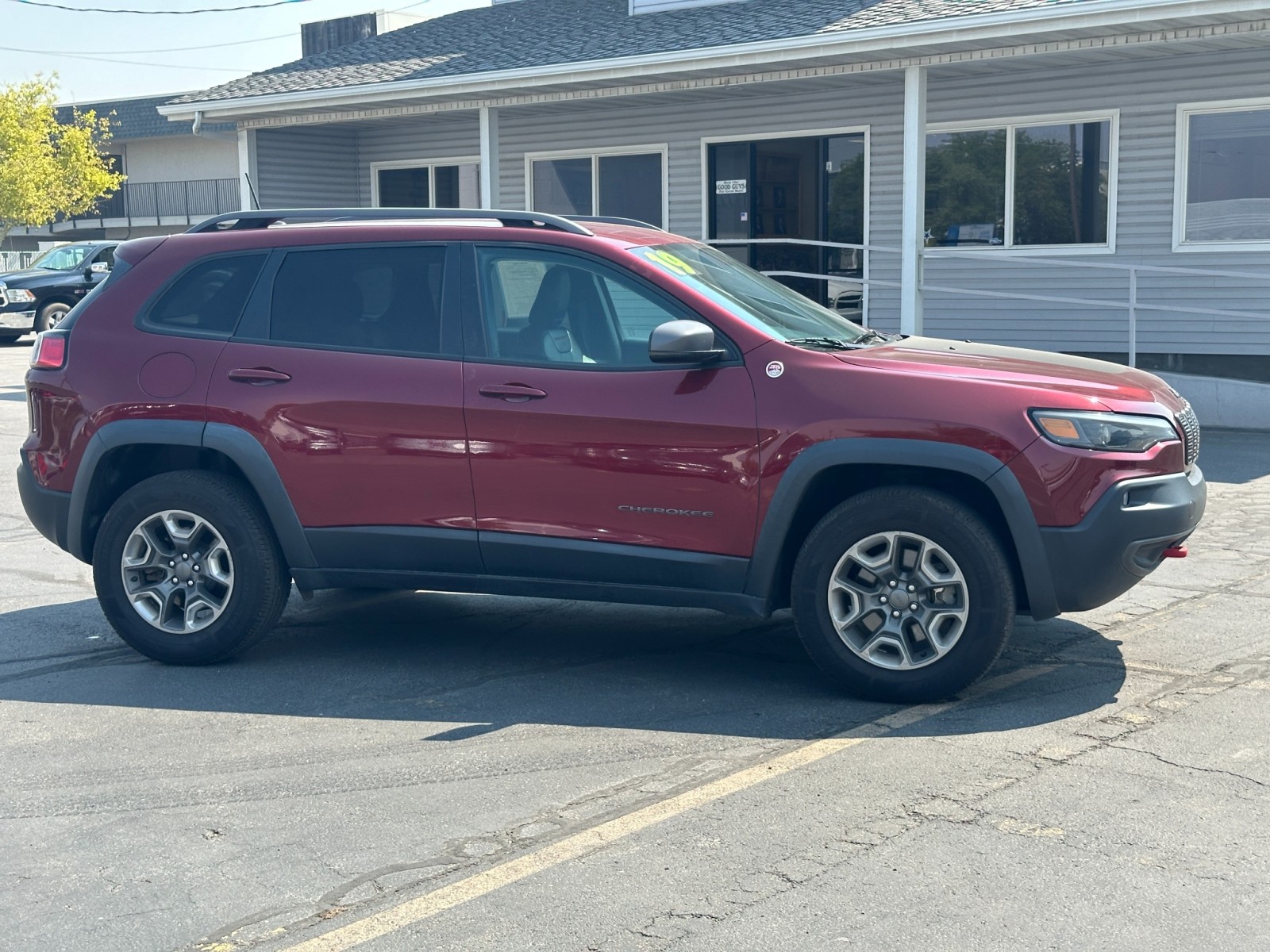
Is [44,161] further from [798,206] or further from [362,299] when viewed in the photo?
[362,299]

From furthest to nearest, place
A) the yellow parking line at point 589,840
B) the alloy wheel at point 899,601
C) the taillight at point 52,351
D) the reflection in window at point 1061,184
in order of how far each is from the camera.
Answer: the reflection in window at point 1061,184
the taillight at point 52,351
the alloy wheel at point 899,601
the yellow parking line at point 589,840

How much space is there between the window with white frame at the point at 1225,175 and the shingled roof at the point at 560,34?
275cm

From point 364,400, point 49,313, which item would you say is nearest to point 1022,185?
point 364,400

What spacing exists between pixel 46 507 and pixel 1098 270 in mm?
11591

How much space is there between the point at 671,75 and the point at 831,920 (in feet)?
40.2

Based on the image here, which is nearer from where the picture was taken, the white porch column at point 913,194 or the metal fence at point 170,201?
the white porch column at point 913,194

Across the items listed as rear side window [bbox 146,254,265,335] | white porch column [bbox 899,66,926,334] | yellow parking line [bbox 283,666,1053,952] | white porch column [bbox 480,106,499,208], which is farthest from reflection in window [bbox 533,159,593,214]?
yellow parking line [bbox 283,666,1053,952]

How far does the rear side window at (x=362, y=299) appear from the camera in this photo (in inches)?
234

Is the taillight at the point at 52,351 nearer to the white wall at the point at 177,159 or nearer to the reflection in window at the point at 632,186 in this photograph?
the reflection in window at the point at 632,186

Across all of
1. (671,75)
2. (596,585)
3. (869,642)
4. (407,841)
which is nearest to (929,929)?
(407,841)

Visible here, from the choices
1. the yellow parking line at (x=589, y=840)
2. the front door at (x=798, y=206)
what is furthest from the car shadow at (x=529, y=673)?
the front door at (x=798, y=206)

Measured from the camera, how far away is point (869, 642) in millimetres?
5375

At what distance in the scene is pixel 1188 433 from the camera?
564 centimetres

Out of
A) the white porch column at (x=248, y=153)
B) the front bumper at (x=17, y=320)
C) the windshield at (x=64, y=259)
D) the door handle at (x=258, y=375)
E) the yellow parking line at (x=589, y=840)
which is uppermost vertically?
the white porch column at (x=248, y=153)
